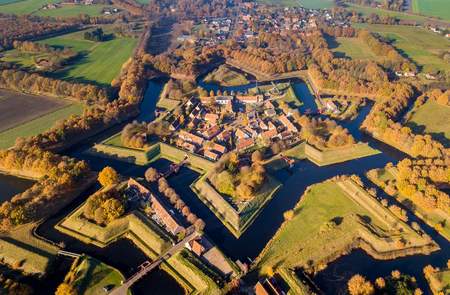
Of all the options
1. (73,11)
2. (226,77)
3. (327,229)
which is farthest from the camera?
(73,11)

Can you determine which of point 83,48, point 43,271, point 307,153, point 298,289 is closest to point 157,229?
point 43,271

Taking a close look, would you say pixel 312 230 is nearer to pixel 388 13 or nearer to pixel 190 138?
pixel 190 138

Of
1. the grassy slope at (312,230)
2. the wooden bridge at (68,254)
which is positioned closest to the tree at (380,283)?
the grassy slope at (312,230)

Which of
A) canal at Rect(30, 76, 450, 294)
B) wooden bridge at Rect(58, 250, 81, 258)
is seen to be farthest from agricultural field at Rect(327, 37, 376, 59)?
wooden bridge at Rect(58, 250, 81, 258)

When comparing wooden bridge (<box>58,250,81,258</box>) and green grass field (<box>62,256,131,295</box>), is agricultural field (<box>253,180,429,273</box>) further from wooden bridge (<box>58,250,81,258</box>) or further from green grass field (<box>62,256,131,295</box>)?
wooden bridge (<box>58,250,81,258</box>)

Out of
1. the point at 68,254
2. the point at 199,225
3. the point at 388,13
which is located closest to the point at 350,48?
the point at 388,13

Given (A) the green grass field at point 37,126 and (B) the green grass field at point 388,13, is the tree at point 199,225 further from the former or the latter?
(B) the green grass field at point 388,13
